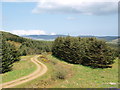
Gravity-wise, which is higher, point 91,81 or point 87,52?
point 87,52

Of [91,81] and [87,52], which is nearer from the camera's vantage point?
[91,81]

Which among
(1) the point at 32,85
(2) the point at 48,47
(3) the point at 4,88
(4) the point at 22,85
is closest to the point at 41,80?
(1) the point at 32,85

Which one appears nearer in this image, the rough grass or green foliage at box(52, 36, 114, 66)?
the rough grass

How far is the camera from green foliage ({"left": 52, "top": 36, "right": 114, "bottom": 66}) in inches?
1638

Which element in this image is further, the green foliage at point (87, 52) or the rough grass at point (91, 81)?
the green foliage at point (87, 52)

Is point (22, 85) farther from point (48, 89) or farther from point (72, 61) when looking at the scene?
point (72, 61)

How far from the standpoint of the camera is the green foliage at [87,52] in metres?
41.6

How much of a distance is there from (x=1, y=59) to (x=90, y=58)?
87.4ft

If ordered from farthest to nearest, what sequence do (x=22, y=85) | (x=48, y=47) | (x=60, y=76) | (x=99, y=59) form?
(x=48, y=47) → (x=99, y=59) → (x=60, y=76) → (x=22, y=85)

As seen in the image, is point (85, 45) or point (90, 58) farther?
point (85, 45)

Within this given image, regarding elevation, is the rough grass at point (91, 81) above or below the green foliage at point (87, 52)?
below

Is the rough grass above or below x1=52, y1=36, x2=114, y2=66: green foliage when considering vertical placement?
below

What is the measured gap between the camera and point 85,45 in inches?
1897

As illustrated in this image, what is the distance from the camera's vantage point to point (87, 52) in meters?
45.2
